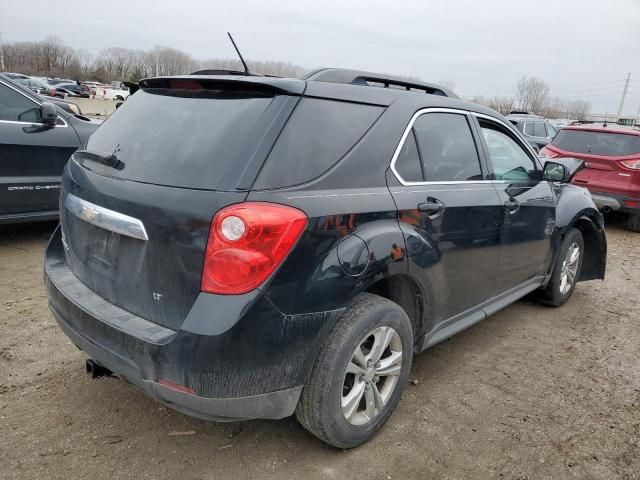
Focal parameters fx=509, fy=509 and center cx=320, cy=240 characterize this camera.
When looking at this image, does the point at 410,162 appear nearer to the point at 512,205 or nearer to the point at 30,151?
the point at 512,205

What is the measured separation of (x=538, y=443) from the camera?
105 inches

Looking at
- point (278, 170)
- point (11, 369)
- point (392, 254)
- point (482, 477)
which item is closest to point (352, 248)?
point (392, 254)

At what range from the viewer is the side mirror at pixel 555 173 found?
13.2 ft

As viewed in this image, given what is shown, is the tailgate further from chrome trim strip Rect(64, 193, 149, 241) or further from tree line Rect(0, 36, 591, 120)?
tree line Rect(0, 36, 591, 120)

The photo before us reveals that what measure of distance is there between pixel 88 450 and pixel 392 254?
5.67 ft

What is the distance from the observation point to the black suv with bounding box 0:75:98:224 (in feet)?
16.1

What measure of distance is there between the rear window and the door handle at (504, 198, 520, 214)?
583cm

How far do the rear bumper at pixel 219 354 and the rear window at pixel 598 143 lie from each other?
25.8ft

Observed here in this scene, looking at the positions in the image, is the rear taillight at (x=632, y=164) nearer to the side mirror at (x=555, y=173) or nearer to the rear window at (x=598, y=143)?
the rear window at (x=598, y=143)

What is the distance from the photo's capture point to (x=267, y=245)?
1982mm

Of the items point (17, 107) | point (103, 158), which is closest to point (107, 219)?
point (103, 158)

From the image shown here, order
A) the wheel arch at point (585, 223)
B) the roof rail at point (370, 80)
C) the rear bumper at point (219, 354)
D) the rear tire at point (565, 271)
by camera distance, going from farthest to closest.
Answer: the rear tire at point (565, 271), the wheel arch at point (585, 223), the roof rail at point (370, 80), the rear bumper at point (219, 354)

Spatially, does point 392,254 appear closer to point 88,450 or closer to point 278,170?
point 278,170

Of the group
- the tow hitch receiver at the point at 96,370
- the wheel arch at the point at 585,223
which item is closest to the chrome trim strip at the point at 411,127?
the wheel arch at the point at 585,223
